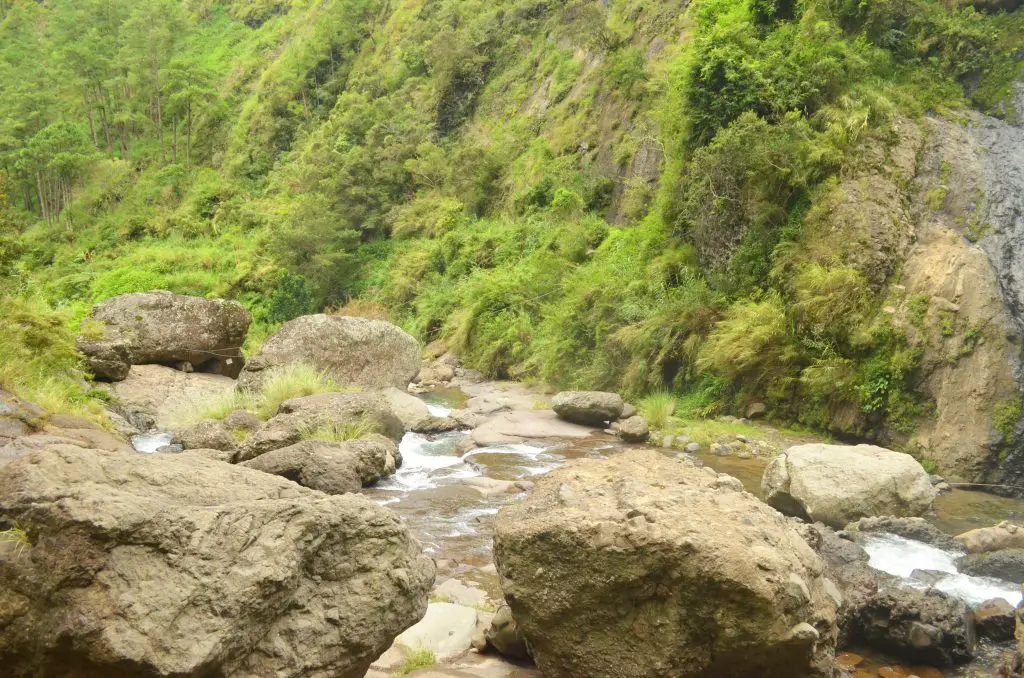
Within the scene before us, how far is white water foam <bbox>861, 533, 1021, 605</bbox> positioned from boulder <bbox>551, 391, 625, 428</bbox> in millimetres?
6511

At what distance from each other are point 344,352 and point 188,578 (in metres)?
11.5

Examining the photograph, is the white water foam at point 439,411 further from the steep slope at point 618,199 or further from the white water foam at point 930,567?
the white water foam at point 930,567

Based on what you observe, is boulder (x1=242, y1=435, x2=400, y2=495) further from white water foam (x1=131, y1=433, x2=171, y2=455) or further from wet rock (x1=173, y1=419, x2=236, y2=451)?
white water foam (x1=131, y1=433, x2=171, y2=455)

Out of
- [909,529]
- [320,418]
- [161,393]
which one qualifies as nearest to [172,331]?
[161,393]

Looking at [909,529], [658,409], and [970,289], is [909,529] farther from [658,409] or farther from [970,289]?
[658,409]

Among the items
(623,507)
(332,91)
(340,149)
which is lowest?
(623,507)

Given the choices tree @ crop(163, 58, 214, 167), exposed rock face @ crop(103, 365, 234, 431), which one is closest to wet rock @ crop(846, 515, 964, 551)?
exposed rock face @ crop(103, 365, 234, 431)

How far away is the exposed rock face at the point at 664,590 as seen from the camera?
3.96 meters

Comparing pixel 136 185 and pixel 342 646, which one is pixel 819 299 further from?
pixel 136 185

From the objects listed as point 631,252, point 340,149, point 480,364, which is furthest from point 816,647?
point 340,149

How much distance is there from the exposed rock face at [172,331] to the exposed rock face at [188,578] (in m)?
10.6

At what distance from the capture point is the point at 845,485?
27.3ft

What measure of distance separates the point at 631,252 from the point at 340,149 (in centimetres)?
2035

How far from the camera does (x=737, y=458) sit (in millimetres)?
11695
